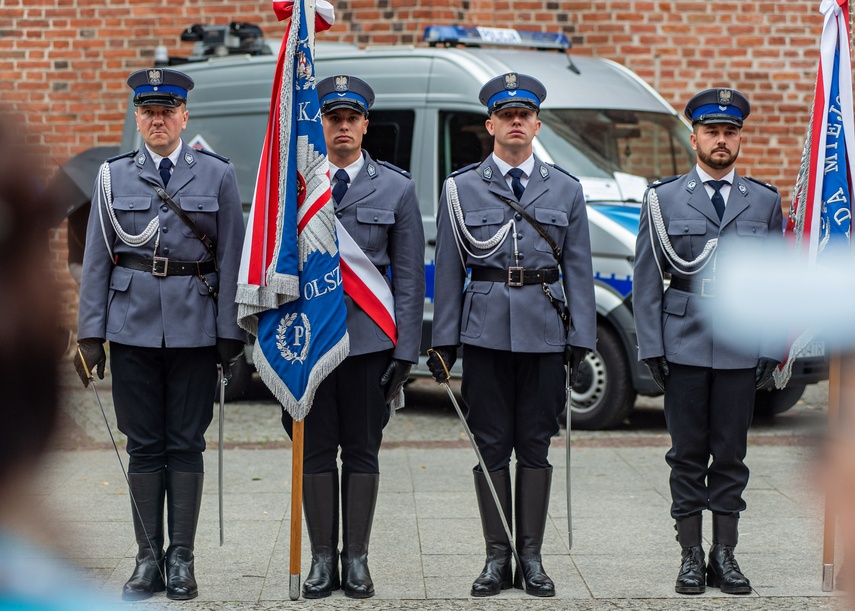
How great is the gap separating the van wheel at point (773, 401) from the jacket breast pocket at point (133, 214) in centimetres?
512

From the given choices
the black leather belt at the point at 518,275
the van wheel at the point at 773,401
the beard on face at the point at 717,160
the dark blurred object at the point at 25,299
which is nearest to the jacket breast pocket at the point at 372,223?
the black leather belt at the point at 518,275

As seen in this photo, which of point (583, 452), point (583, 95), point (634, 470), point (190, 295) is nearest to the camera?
point (190, 295)

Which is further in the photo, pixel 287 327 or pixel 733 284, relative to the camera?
pixel 287 327

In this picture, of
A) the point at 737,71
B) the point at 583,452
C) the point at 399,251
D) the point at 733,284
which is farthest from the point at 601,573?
the point at 737,71

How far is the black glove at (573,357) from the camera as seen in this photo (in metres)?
4.78

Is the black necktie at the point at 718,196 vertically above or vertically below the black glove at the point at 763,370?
above

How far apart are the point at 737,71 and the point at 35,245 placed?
11.0 m

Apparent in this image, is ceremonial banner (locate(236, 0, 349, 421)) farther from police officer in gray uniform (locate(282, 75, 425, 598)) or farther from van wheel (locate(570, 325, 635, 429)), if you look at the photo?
van wheel (locate(570, 325, 635, 429))

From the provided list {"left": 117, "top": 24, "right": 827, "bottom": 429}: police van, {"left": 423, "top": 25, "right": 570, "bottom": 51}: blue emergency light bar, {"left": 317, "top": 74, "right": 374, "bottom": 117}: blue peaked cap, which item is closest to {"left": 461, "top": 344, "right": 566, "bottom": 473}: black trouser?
{"left": 317, "top": 74, "right": 374, "bottom": 117}: blue peaked cap

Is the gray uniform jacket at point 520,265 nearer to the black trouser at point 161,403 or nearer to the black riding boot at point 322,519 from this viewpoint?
the black riding boot at point 322,519

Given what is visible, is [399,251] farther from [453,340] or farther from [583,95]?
[583,95]

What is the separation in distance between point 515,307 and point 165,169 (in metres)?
1.43

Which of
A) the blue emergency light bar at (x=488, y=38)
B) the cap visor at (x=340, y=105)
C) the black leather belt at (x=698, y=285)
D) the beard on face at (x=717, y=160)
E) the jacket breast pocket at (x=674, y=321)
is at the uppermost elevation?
the blue emergency light bar at (x=488, y=38)

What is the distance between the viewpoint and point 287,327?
4652 millimetres
